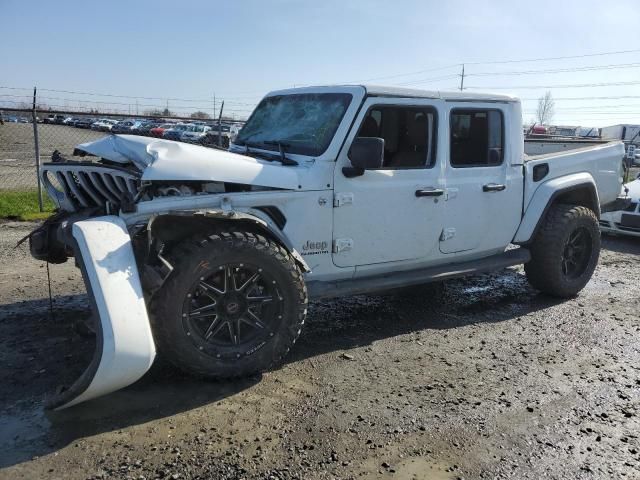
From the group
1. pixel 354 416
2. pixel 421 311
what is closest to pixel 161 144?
pixel 354 416

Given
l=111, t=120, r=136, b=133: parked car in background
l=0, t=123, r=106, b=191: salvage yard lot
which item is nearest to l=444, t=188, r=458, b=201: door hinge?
l=0, t=123, r=106, b=191: salvage yard lot

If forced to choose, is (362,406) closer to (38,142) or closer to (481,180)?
(481,180)

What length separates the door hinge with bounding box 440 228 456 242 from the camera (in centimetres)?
487

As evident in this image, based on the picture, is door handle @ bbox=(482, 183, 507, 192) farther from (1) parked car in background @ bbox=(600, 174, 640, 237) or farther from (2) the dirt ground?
(1) parked car in background @ bbox=(600, 174, 640, 237)

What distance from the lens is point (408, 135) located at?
4852mm

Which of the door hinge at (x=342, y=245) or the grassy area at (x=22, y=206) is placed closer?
the door hinge at (x=342, y=245)

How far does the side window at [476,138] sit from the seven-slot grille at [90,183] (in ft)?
8.92

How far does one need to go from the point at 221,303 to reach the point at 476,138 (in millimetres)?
2874

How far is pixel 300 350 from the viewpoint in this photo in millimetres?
4367

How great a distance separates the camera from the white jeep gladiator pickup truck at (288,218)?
3.37m

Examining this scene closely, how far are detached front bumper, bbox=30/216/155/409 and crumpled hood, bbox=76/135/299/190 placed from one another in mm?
463

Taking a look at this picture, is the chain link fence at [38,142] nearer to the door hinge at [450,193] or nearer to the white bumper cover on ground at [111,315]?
the white bumper cover on ground at [111,315]

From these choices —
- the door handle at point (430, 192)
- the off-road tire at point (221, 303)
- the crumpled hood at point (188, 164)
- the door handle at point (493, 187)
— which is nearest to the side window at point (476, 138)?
the door handle at point (493, 187)

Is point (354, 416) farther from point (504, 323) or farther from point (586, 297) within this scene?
point (586, 297)
